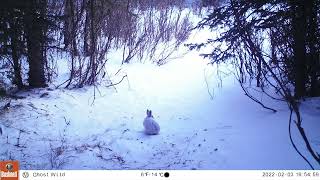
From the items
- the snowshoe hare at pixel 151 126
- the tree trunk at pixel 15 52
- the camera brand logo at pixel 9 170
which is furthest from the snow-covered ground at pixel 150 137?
the camera brand logo at pixel 9 170

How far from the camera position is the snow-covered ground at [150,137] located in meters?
3.07

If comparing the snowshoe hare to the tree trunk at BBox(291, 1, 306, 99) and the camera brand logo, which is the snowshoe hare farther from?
the camera brand logo

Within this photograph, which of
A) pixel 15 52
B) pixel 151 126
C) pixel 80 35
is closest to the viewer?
pixel 151 126

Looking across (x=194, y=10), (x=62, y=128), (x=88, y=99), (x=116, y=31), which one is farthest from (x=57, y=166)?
(x=194, y=10)

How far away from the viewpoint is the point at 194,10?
11422 millimetres

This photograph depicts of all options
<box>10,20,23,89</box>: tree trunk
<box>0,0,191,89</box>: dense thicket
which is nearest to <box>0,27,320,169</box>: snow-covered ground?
<box>10,20,23,89</box>: tree trunk

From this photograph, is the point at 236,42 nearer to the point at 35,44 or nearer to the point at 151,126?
the point at 151,126

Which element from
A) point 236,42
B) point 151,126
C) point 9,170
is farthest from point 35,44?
point 9,170

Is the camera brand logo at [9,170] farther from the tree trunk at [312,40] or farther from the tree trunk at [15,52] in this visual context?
the tree trunk at [312,40]

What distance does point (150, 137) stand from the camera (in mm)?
3746

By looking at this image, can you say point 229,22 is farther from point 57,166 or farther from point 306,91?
point 57,166

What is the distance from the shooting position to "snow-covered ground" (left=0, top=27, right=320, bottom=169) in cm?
307

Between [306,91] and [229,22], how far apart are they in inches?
43.9

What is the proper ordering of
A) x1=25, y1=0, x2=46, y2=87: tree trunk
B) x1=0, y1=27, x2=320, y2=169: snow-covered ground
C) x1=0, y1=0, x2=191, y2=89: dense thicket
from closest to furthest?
1. x1=0, y1=27, x2=320, y2=169: snow-covered ground
2. x1=0, y1=0, x2=191, y2=89: dense thicket
3. x1=25, y1=0, x2=46, y2=87: tree trunk
